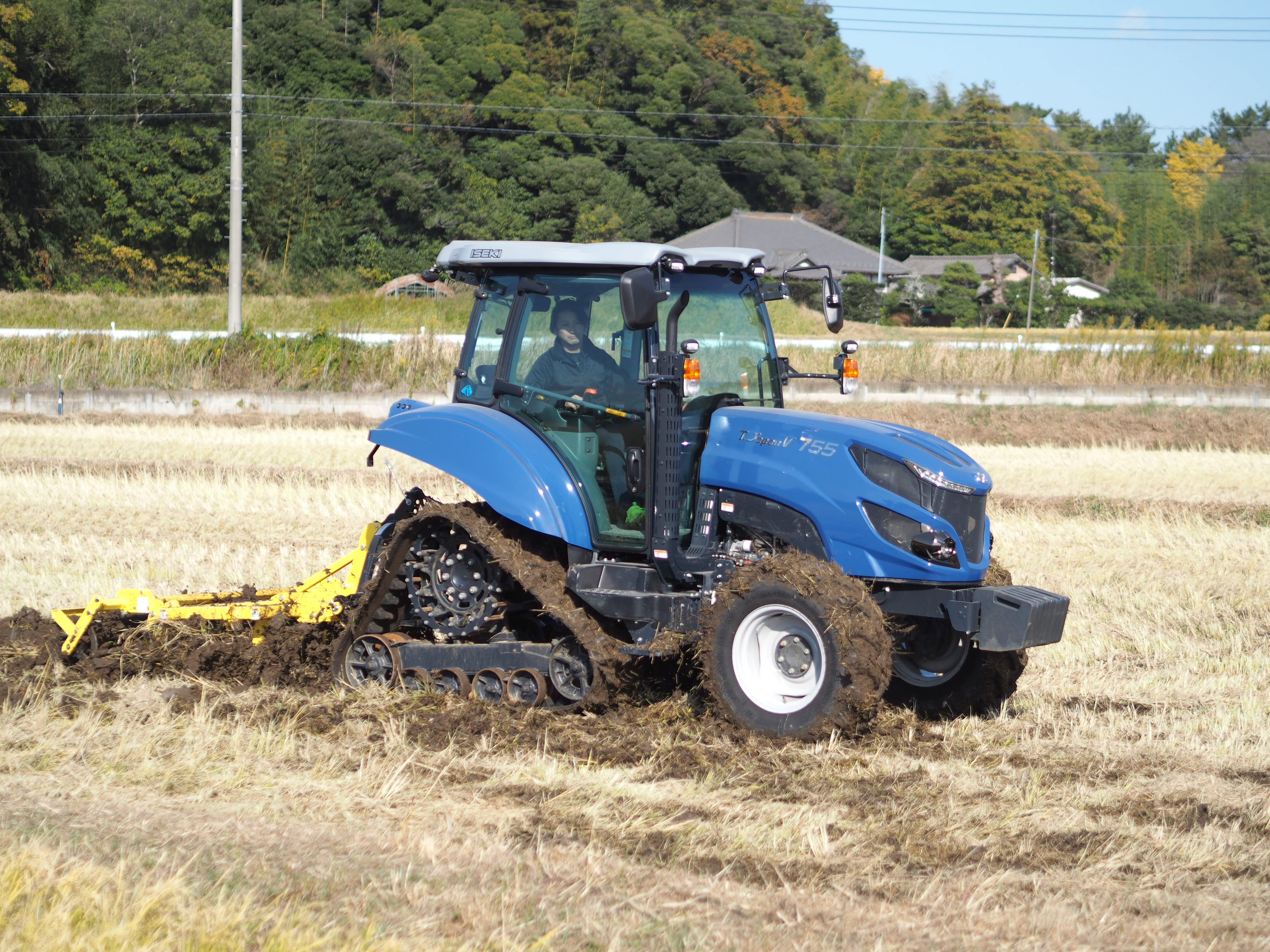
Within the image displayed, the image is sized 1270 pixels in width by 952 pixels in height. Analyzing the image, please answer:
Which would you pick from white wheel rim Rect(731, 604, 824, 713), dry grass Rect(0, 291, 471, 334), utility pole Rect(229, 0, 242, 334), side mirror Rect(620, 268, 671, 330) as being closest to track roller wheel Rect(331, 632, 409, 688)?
white wheel rim Rect(731, 604, 824, 713)

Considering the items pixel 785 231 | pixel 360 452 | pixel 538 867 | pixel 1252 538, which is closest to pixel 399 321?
pixel 360 452

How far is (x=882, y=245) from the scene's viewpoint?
68875mm

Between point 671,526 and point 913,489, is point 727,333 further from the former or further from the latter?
point 913,489

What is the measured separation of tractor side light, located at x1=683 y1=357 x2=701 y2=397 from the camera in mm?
5895

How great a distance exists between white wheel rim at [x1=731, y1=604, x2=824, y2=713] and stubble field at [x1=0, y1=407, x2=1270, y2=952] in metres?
0.21

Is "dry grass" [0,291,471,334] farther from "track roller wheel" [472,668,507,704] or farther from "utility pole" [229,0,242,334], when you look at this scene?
"track roller wheel" [472,668,507,704]

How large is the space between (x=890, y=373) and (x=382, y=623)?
19.2 m

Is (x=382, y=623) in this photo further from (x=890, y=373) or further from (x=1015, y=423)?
(x=890, y=373)

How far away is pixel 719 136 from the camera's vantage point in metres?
68.7

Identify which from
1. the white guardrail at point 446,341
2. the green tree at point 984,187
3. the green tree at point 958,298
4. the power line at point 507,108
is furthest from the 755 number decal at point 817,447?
the green tree at point 984,187

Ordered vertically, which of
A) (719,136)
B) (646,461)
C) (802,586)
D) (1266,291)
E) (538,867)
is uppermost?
(719,136)

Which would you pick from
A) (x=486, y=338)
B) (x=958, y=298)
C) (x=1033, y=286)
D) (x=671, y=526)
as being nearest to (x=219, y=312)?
(x=486, y=338)

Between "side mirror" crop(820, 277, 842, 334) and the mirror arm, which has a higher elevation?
"side mirror" crop(820, 277, 842, 334)

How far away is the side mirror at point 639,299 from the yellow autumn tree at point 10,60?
152 ft
